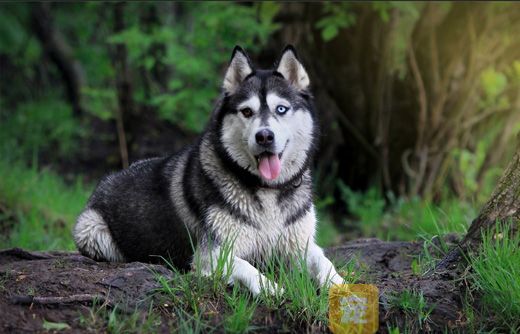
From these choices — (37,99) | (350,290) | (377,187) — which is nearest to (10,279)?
(350,290)

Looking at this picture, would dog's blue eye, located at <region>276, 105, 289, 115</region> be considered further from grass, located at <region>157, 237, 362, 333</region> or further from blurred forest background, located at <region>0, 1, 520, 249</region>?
blurred forest background, located at <region>0, 1, 520, 249</region>

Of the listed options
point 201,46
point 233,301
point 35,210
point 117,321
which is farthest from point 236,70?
point 201,46

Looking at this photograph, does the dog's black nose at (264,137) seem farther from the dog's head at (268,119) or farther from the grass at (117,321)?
the grass at (117,321)

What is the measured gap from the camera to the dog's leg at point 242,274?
3.63 meters

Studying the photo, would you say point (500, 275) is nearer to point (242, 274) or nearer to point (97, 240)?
point (242, 274)

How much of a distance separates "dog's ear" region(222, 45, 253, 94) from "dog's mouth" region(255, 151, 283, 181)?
558 millimetres

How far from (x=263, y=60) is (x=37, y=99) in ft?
21.0

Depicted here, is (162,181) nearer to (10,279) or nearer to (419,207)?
(10,279)

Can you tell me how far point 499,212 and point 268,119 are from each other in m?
1.49

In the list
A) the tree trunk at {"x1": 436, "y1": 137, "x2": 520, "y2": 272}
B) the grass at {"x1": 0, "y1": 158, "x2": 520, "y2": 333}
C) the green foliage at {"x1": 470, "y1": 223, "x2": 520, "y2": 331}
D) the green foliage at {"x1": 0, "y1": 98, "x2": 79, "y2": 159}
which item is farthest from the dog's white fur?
the green foliage at {"x1": 0, "y1": 98, "x2": 79, "y2": 159}

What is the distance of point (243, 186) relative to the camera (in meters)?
4.39

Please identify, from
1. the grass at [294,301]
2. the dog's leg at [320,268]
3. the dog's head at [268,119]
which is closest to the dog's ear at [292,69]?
the dog's head at [268,119]

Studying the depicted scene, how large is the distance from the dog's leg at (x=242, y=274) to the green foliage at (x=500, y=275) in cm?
110

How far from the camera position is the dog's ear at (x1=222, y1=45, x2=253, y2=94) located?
14.8 ft
